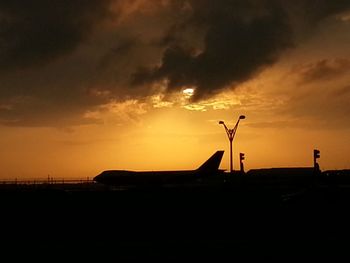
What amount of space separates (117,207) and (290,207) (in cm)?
1262

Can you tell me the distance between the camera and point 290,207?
1146 inches

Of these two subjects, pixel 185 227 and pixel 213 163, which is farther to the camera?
pixel 213 163

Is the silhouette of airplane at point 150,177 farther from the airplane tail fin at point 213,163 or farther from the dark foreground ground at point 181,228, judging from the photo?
the dark foreground ground at point 181,228

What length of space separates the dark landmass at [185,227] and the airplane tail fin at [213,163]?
210ft

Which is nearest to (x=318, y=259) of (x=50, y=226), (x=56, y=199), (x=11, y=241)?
(x=11, y=241)

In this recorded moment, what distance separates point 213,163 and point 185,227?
262 feet

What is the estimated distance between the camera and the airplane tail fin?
10262 cm

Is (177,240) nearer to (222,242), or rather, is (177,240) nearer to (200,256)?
(222,242)

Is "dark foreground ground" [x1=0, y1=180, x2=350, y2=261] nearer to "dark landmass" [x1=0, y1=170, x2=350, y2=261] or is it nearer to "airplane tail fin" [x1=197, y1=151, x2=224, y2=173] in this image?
"dark landmass" [x1=0, y1=170, x2=350, y2=261]

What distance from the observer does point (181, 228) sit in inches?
993

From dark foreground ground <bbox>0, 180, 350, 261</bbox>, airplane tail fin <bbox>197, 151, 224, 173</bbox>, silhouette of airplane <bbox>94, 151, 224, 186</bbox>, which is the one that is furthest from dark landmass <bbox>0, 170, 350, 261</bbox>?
airplane tail fin <bbox>197, 151, 224, 173</bbox>

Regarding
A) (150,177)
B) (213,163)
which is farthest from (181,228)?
(213,163)

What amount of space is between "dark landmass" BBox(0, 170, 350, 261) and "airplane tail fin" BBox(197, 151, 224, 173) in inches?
2521

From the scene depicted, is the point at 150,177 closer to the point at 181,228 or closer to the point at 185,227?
the point at 185,227
